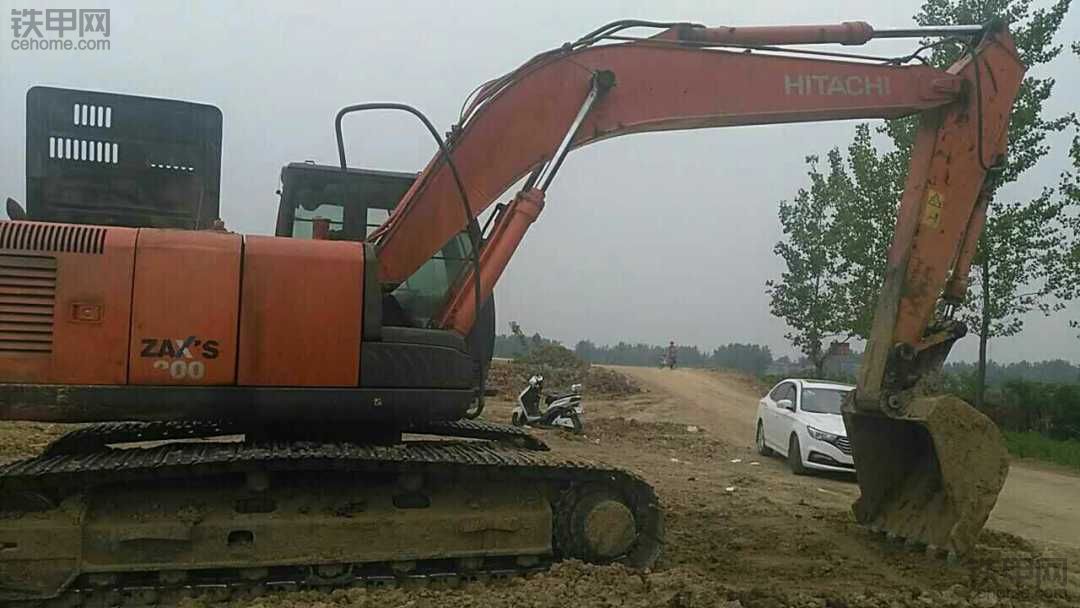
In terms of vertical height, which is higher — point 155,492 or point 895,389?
point 895,389

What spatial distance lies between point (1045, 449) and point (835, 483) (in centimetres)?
721

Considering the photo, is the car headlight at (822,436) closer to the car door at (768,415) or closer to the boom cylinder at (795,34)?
the car door at (768,415)

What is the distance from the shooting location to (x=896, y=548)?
692 cm

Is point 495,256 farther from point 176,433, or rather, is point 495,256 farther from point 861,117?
point 861,117

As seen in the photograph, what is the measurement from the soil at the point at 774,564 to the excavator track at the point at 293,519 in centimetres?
23

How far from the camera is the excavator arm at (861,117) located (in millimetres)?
6336

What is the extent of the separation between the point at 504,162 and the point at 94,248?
102 inches

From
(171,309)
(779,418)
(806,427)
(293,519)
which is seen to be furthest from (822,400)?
(171,309)

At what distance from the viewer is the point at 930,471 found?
696 cm

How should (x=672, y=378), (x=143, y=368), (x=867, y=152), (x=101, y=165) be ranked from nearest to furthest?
(x=143, y=368), (x=101, y=165), (x=867, y=152), (x=672, y=378)

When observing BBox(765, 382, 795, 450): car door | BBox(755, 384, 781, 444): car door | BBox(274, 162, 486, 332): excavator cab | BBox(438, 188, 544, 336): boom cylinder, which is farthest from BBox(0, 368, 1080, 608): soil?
BBox(274, 162, 486, 332): excavator cab

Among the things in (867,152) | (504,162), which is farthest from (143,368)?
(867,152)

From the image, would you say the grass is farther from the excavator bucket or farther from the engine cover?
the engine cover

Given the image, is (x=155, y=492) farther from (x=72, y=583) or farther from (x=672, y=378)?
(x=672, y=378)
